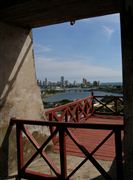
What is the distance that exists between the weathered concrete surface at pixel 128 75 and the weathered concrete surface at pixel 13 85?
104 inches

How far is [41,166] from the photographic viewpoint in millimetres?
6254

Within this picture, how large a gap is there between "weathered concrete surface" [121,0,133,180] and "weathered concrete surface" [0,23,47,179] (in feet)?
8.69

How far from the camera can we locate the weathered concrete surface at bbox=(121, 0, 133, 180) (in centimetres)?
425

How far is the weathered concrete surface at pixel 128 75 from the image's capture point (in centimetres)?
425

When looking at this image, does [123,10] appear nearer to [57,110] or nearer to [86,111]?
[57,110]

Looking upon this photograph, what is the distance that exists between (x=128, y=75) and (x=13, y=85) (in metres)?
2.81

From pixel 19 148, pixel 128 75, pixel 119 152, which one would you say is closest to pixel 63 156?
pixel 119 152

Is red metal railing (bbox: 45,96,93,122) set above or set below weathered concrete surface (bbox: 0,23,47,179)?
below

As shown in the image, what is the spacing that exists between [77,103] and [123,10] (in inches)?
242

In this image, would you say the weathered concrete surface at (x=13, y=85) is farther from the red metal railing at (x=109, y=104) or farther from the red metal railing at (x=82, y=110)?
the red metal railing at (x=109, y=104)

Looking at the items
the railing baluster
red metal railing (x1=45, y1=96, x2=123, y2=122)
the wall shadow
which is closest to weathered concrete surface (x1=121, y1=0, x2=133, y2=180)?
the railing baluster

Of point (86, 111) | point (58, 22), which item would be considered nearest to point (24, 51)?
point (58, 22)

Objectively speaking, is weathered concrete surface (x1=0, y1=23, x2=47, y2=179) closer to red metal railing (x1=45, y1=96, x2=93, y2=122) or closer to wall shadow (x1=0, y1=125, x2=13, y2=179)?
wall shadow (x1=0, y1=125, x2=13, y2=179)

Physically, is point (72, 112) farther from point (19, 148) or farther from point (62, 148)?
point (62, 148)
